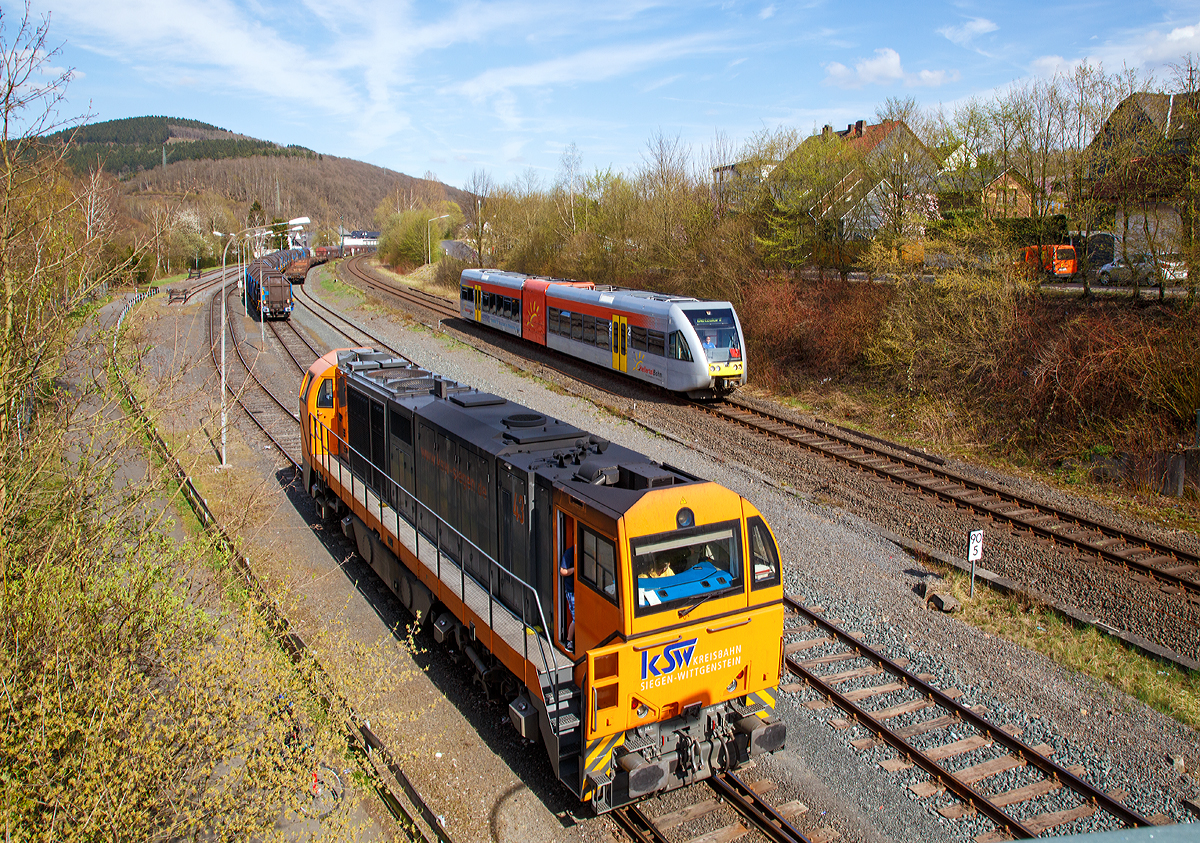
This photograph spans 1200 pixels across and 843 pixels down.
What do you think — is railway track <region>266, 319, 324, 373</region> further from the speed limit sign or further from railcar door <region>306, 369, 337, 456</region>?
the speed limit sign

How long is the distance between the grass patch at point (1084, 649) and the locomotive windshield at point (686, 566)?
6.13 m

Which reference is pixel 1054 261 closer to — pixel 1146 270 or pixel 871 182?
pixel 1146 270

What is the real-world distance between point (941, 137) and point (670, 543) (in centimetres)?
2433

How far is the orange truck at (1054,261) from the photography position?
23.6 meters

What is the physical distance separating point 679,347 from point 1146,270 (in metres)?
13.6

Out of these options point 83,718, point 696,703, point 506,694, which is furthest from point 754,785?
point 83,718

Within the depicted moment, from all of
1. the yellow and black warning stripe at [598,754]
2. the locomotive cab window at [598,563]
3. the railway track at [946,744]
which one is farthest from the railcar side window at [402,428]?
the railway track at [946,744]

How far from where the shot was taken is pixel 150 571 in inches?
296

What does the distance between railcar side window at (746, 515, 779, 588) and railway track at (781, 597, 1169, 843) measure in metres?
2.63

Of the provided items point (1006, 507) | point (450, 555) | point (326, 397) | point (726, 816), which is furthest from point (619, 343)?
point (726, 816)

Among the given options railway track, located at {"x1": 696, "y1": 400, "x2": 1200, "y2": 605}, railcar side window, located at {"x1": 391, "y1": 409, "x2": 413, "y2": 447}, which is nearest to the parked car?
railway track, located at {"x1": 696, "y1": 400, "x2": 1200, "y2": 605}

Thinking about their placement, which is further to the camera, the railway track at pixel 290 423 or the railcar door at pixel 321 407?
the railcar door at pixel 321 407

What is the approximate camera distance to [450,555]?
1039 cm

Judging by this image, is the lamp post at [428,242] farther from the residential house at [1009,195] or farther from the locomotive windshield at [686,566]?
the locomotive windshield at [686,566]
